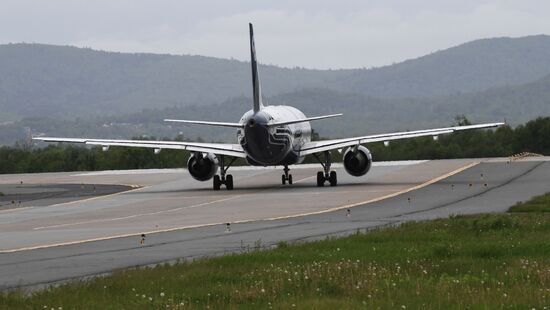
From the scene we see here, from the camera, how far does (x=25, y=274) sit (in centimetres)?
2517

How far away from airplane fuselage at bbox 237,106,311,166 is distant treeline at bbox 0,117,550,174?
43760 mm

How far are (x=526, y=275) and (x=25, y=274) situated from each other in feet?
31.7

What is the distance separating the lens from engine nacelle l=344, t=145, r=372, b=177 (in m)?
62.4

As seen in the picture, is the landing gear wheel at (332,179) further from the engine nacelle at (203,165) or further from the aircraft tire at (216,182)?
the engine nacelle at (203,165)

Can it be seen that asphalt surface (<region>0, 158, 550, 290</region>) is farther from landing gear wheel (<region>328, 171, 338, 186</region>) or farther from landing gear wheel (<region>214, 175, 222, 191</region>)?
landing gear wheel (<region>214, 175, 222, 191</region>)

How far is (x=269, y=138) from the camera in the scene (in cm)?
6041

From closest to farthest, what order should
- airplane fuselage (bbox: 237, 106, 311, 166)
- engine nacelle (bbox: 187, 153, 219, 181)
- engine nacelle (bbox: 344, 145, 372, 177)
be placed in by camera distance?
1. airplane fuselage (bbox: 237, 106, 311, 166)
2. engine nacelle (bbox: 344, 145, 372, 177)
3. engine nacelle (bbox: 187, 153, 219, 181)

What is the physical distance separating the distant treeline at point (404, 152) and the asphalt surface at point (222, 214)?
116ft

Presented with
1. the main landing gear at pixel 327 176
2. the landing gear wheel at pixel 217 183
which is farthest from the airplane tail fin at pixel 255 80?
the landing gear wheel at pixel 217 183

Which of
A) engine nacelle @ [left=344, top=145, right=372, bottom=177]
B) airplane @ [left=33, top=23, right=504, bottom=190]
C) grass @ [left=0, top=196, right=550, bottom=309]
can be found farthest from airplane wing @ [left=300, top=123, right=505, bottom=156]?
grass @ [left=0, top=196, right=550, bottom=309]

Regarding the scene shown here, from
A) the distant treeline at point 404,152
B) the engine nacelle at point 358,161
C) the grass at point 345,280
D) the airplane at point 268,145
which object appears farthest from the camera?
the distant treeline at point 404,152

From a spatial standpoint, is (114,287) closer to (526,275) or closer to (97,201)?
(526,275)

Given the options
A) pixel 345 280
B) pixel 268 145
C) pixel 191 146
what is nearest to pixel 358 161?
pixel 268 145

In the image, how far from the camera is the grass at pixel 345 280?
1866 centimetres
